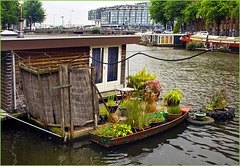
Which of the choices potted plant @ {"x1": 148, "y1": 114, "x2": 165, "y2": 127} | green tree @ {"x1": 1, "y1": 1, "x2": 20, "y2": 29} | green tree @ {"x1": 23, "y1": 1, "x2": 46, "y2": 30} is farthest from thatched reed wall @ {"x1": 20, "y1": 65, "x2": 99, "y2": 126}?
green tree @ {"x1": 23, "y1": 1, "x2": 46, "y2": 30}

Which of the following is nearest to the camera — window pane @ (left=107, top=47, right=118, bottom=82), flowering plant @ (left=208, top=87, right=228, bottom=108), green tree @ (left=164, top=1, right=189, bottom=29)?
flowering plant @ (left=208, top=87, right=228, bottom=108)

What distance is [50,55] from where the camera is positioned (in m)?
15.2

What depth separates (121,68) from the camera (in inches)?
729

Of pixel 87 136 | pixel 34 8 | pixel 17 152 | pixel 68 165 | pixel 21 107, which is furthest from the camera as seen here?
pixel 34 8

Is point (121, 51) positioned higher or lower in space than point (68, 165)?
higher

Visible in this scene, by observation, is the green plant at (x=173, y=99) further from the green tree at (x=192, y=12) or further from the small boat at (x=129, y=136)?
the green tree at (x=192, y=12)

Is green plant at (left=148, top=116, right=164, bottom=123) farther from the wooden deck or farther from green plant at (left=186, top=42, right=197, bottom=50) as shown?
green plant at (left=186, top=42, right=197, bottom=50)

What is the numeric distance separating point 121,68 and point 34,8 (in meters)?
94.1

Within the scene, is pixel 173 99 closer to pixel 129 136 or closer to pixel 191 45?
pixel 129 136

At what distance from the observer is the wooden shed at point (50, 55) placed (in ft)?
45.7

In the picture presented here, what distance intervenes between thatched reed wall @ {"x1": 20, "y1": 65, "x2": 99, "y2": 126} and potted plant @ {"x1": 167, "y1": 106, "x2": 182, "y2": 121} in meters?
4.16

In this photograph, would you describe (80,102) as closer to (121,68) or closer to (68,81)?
(68,81)

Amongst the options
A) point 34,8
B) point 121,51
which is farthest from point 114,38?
point 34,8

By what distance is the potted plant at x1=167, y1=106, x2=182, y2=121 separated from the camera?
1503cm
